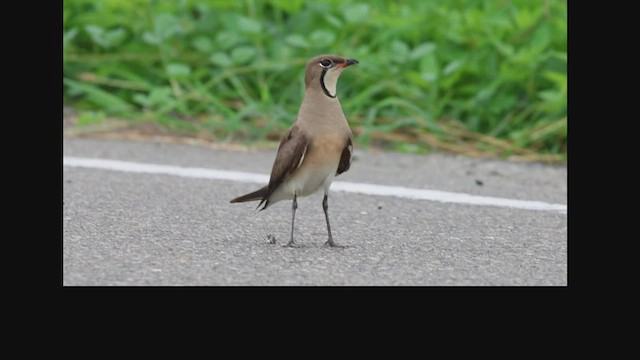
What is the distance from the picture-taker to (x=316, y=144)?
5.21m

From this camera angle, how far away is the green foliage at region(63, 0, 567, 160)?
8375 millimetres

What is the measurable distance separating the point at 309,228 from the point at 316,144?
0.81 metres

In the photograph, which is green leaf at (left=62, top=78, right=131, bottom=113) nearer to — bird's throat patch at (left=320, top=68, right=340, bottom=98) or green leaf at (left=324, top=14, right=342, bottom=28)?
green leaf at (left=324, top=14, right=342, bottom=28)

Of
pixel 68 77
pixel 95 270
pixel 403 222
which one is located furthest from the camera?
pixel 68 77

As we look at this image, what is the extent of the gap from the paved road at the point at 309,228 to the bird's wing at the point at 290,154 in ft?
1.13

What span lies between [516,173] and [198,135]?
229 cm

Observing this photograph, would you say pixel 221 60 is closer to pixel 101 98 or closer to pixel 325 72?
pixel 101 98

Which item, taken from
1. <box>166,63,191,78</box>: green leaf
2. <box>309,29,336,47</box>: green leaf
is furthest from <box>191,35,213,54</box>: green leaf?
<box>309,29,336,47</box>: green leaf

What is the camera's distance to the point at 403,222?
599 centimetres

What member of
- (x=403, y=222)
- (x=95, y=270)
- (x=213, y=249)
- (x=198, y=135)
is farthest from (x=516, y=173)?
(x=95, y=270)

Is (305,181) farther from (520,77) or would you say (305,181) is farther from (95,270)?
(520,77)

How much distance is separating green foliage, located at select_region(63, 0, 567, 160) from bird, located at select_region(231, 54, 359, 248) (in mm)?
2619

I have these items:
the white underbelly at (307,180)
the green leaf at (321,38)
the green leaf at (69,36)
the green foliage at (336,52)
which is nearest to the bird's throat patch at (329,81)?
the white underbelly at (307,180)

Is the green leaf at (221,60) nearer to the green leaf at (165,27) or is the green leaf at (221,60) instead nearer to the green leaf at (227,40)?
the green leaf at (227,40)
